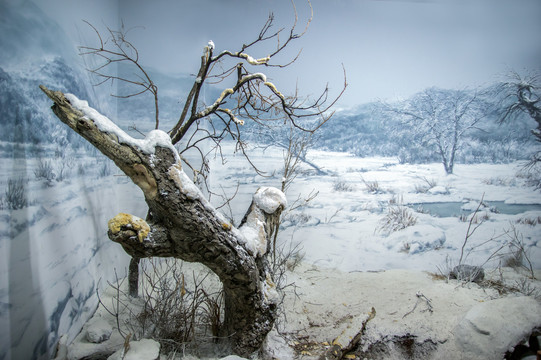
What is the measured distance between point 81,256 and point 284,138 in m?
2.53

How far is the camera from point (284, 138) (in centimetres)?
403

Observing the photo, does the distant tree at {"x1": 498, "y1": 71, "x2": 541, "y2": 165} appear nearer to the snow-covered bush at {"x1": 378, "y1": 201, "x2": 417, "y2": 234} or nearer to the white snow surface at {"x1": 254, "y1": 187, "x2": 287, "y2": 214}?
the snow-covered bush at {"x1": 378, "y1": 201, "x2": 417, "y2": 234}

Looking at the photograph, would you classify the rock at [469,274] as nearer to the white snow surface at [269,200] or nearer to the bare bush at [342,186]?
the bare bush at [342,186]

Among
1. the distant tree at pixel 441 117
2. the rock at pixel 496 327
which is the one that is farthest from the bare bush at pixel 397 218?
the rock at pixel 496 327

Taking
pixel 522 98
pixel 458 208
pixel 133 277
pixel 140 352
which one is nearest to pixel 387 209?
pixel 458 208

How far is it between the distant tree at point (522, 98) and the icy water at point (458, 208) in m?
0.56

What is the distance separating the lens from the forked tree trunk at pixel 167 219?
1.54m

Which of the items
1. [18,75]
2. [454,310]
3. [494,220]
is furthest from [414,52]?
[18,75]

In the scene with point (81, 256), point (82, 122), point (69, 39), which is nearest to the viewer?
point (82, 122)

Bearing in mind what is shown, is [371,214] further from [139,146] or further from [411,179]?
[139,146]

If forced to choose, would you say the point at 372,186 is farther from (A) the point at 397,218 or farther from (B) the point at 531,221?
(B) the point at 531,221

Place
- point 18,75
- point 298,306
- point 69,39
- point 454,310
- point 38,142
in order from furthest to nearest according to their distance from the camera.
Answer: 1. point 298,306
2. point 454,310
3. point 69,39
4. point 38,142
5. point 18,75

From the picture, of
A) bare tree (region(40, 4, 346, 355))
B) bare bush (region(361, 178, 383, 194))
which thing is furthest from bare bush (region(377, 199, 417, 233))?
bare tree (region(40, 4, 346, 355))

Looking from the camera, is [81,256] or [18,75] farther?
[81,256]
